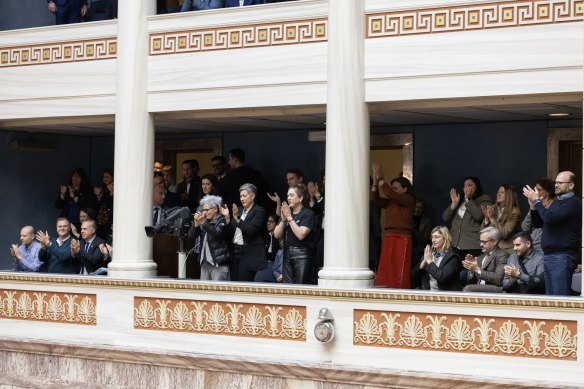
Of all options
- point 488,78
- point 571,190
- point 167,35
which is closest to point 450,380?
point 571,190

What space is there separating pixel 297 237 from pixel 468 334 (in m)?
2.43

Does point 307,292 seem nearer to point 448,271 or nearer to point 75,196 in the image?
point 448,271

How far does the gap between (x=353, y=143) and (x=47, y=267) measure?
5402mm

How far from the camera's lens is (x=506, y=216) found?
50.8ft

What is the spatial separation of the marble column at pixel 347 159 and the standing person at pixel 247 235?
3.59 feet

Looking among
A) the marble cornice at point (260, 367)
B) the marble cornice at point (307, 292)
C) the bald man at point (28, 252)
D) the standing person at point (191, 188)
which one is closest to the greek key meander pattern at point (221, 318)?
the marble cornice at point (307, 292)

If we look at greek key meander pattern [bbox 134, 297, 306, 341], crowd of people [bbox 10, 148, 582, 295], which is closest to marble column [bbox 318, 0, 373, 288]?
crowd of people [bbox 10, 148, 582, 295]

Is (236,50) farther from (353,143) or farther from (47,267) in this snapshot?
(47,267)

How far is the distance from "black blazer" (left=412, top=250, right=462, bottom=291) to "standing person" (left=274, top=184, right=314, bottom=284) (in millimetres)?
1451

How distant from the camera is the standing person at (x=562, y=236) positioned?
45.0ft

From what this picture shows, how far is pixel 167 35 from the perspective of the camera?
16.9 m

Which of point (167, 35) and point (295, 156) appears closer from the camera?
point (167, 35)

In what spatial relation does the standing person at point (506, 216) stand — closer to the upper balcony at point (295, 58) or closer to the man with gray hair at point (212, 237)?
the upper balcony at point (295, 58)

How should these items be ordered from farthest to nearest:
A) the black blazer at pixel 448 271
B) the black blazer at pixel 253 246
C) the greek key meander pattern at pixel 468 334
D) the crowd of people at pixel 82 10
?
the crowd of people at pixel 82 10
the black blazer at pixel 253 246
the black blazer at pixel 448 271
the greek key meander pattern at pixel 468 334
